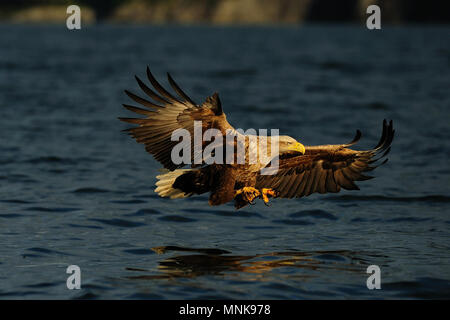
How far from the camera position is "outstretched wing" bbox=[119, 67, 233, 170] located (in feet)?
23.4

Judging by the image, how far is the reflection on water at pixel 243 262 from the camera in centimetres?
732

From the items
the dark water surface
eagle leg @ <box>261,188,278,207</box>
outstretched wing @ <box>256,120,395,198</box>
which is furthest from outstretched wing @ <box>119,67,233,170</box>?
outstretched wing @ <box>256,120,395,198</box>

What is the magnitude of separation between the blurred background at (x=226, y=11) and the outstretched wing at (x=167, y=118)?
315ft

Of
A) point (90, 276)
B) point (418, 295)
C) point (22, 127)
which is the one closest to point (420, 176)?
point (418, 295)

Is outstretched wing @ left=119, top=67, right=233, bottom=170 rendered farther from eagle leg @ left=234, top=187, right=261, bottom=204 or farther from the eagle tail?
eagle leg @ left=234, top=187, right=261, bottom=204

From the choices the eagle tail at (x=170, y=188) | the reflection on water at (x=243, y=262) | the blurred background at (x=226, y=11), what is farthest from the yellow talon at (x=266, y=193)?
the blurred background at (x=226, y=11)

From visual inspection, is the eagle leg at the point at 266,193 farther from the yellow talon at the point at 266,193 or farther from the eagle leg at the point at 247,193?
the eagle leg at the point at 247,193

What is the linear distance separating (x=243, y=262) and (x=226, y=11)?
113 meters

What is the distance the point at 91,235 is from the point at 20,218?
3.81 ft

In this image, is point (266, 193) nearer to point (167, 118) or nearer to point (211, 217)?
point (167, 118)

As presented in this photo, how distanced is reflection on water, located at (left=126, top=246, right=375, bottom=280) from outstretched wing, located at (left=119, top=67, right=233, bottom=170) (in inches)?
37.5

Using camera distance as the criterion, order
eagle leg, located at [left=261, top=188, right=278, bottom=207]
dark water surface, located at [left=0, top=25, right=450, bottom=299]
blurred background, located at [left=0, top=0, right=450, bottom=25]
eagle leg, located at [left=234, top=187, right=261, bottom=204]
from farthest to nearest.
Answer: blurred background, located at [left=0, top=0, right=450, bottom=25]
eagle leg, located at [left=261, top=188, right=278, bottom=207]
eagle leg, located at [left=234, top=187, right=261, bottom=204]
dark water surface, located at [left=0, top=25, right=450, bottom=299]

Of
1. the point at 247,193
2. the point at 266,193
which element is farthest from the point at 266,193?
the point at 247,193

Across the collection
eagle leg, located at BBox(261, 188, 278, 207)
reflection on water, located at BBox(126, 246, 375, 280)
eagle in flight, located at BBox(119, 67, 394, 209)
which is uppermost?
eagle in flight, located at BBox(119, 67, 394, 209)
